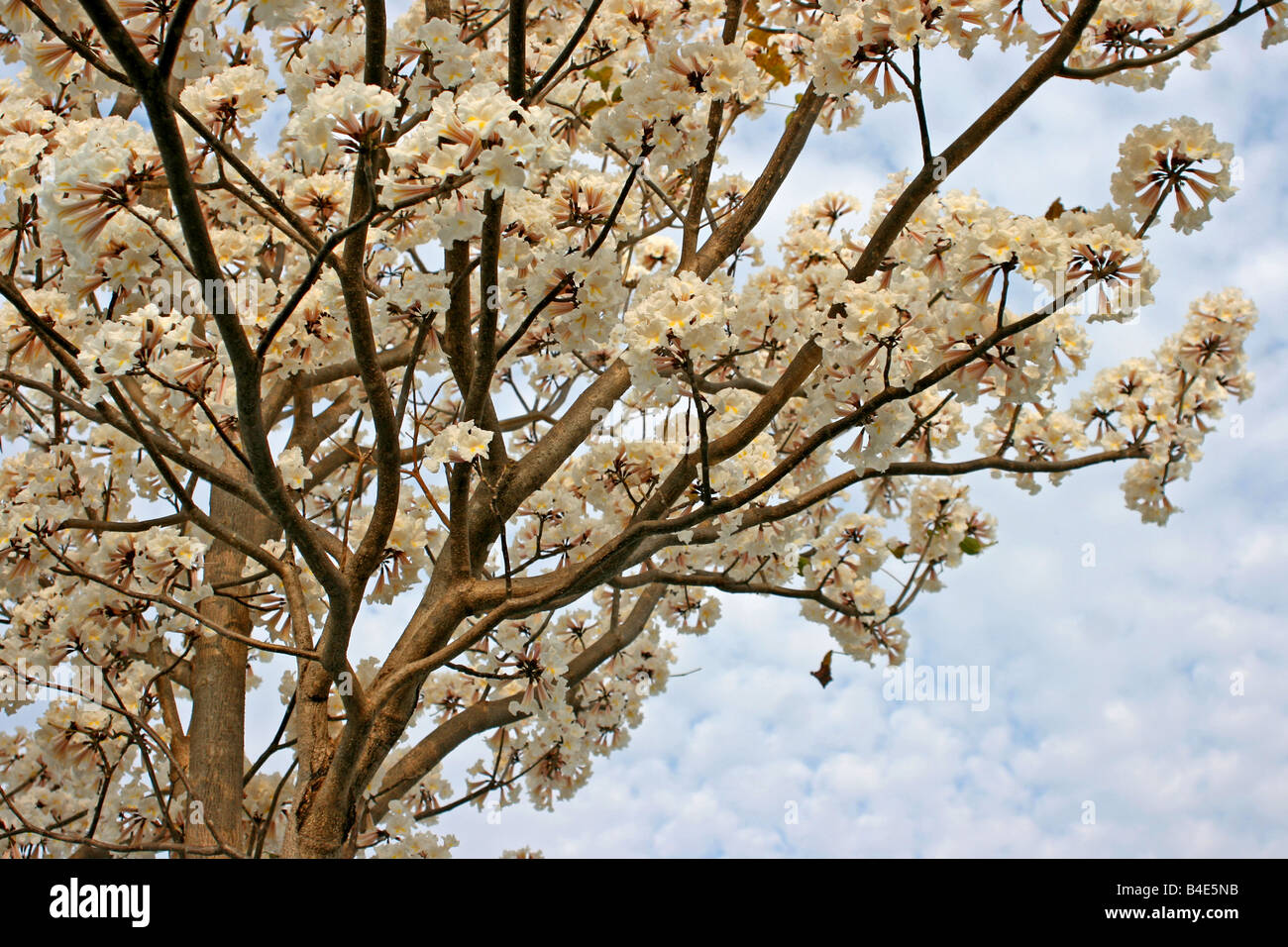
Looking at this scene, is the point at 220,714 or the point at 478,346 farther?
the point at 220,714

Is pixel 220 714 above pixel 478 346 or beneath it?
beneath

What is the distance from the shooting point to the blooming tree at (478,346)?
2.78 metres

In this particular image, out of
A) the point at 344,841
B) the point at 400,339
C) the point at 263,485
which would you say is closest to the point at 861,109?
the point at 400,339

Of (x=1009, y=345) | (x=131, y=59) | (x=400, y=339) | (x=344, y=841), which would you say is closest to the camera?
(x=131, y=59)

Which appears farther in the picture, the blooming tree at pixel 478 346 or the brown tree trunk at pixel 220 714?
the brown tree trunk at pixel 220 714

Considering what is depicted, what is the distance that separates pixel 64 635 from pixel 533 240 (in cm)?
305

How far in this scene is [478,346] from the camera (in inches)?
124

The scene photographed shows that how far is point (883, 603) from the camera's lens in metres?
5.29

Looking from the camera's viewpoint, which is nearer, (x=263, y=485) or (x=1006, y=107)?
(x=263, y=485)

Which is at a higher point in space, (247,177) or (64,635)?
(247,177)

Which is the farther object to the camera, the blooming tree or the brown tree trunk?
the brown tree trunk

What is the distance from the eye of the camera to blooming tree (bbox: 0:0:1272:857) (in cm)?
278

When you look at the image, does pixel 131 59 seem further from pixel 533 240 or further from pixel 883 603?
pixel 883 603

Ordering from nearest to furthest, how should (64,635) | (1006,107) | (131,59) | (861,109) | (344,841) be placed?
(131,59)
(1006,107)
(344,841)
(64,635)
(861,109)
